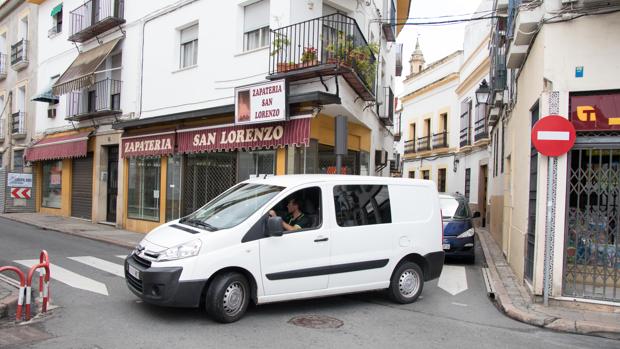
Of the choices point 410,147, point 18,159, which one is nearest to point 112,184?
point 18,159

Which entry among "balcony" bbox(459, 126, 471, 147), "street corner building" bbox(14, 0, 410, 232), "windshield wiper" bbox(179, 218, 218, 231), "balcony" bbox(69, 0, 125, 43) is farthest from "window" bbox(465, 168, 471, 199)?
"windshield wiper" bbox(179, 218, 218, 231)

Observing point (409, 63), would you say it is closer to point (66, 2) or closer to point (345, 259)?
point (66, 2)

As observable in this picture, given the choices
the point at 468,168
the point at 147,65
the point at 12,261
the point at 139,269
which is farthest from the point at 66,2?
the point at 468,168

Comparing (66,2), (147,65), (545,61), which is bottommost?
(545,61)

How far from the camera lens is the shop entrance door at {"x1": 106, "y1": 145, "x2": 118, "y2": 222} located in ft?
57.8

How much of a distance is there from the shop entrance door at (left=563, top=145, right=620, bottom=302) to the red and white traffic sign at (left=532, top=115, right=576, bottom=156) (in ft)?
1.09

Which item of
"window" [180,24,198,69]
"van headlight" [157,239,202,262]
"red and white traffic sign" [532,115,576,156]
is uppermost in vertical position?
"window" [180,24,198,69]

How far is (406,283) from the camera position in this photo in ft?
24.1

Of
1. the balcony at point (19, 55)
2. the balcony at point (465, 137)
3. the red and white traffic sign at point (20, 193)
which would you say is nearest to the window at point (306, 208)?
the red and white traffic sign at point (20, 193)

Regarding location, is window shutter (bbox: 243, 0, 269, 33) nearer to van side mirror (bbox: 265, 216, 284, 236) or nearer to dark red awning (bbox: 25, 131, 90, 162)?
van side mirror (bbox: 265, 216, 284, 236)

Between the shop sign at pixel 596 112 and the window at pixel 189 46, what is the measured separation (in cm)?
1013

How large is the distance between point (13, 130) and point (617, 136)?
970 inches

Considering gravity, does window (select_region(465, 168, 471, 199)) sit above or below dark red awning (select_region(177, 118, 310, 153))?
below

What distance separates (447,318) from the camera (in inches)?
263
